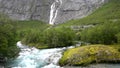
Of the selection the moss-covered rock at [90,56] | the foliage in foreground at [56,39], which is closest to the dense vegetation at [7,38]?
the moss-covered rock at [90,56]

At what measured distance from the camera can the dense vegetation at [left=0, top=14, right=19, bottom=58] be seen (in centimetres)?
6875

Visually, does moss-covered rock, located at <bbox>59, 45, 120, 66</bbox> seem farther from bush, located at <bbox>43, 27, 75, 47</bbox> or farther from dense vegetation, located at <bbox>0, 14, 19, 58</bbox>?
bush, located at <bbox>43, 27, 75, 47</bbox>

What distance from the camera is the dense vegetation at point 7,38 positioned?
226 ft

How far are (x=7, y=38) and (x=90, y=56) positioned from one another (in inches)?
916

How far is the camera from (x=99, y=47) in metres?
78.6

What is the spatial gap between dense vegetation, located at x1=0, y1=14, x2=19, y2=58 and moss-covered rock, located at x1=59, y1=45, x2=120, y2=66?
1398 centimetres

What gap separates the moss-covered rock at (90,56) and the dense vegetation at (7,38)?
1398cm

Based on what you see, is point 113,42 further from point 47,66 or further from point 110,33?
point 47,66

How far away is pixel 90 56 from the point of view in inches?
2901

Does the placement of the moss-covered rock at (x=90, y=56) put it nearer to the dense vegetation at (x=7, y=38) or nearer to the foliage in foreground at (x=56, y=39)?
the dense vegetation at (x=7, y=38)

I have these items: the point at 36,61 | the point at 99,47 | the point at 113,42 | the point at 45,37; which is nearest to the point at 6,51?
the point at 36,61

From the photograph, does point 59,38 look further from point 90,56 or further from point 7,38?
point 7,38

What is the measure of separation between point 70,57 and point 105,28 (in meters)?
43.7

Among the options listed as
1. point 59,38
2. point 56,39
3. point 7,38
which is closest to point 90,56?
point 7,38
